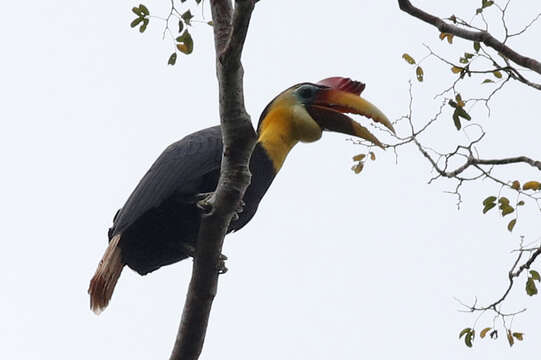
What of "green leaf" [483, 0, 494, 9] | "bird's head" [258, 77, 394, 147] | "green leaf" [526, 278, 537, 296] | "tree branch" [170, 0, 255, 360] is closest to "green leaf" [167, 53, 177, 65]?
"tree branch" [170, 0, 255, 360]

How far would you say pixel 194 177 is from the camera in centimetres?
541

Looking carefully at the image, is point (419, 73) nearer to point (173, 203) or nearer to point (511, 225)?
point (511, 225)

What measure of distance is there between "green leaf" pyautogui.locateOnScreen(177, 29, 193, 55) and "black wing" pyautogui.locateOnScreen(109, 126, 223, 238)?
1.10 metres

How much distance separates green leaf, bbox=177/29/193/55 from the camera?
14.7 ft

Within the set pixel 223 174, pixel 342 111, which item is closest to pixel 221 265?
pixel 223 174

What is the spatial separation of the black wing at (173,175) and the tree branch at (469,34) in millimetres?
1748

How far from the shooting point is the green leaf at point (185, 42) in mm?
4473

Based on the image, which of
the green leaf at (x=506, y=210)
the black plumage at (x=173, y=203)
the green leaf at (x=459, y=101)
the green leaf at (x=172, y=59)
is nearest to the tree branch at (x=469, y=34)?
the green leaf at (x=459, y=101)

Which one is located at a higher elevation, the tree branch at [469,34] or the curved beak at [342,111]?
the curved beak at [342,111]

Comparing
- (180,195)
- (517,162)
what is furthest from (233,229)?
(517,162)

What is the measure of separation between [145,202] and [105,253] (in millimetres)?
397

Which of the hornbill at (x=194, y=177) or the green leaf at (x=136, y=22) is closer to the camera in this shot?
the green leaf at (x=136, y=22)

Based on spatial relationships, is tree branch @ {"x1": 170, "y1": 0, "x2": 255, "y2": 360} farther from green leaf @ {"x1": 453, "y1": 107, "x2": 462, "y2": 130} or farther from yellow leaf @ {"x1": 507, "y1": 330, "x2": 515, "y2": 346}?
yellow leaf @ {"x1": 507, "y1": 330, "x2": 515, "y2": 346}

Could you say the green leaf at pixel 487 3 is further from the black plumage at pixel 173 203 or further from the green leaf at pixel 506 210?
the black plumage at pixel 173 203
